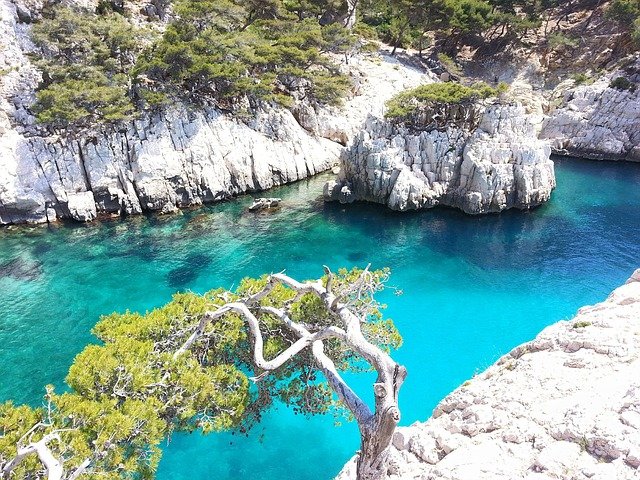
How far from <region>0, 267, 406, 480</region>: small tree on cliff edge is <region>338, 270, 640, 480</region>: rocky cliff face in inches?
87.3

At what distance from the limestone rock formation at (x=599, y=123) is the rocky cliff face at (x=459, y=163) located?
1806cm

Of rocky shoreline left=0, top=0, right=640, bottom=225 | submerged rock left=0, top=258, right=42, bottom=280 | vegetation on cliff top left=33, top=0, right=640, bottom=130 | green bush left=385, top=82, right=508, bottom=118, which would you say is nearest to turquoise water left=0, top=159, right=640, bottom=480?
submerged rock left=0, top=258, right=42, bottom=280

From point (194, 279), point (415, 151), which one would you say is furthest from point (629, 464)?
point (415, 151)

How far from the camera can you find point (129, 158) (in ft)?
123

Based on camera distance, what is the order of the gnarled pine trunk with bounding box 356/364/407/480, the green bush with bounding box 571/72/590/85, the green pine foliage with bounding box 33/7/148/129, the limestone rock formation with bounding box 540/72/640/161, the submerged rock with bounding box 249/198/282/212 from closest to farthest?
the gnarled pine trunk with bounding box 356/364/407/480, the green pine foliage with bounding box 33/7/148/129, the submerged rock with bounding box 249/198/282/212, the limestone rock formation with bounding box 540/72/640/161, the green bush with bounding box 571/72/590/85

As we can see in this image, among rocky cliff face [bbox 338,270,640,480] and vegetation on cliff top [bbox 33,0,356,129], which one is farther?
vegetation on cliff top [bbox 33,0,356,129]

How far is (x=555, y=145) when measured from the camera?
54.3 meters

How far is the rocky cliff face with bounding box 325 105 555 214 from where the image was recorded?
36438 millimetres

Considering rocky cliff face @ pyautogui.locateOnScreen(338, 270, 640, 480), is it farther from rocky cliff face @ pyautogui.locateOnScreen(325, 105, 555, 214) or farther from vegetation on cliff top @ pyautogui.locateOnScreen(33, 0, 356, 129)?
vegetation on cliff top @ pyautogui.locateOnScreen(33, 0, 356, 129)

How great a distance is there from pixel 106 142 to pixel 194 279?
1753 centimetres

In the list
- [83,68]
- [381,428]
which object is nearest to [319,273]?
[381,428]

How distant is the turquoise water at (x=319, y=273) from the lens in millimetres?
16766

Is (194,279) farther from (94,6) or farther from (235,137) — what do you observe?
(94,6)

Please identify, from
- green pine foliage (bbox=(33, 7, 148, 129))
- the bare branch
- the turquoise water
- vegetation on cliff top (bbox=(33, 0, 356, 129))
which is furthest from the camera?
vegetation on cliff top (bbox=(33, 0, 356, 129))
